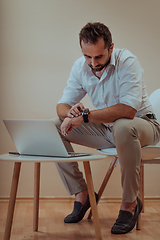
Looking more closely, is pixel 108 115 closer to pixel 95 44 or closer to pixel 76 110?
pixel 76 110

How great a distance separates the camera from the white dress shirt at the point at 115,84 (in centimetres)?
155

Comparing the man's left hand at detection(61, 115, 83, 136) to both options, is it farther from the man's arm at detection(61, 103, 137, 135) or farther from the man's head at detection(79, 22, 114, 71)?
the man's head at detection(79, 22, 114, 71)

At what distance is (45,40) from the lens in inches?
93.7

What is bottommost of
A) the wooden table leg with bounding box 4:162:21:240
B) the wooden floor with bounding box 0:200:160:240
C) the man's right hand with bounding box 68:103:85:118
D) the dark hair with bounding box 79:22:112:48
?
the wooden floor with bounding box 0:200:160:240

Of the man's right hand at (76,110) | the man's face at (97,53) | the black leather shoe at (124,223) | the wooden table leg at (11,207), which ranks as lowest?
the black leather shoe at (124,223)

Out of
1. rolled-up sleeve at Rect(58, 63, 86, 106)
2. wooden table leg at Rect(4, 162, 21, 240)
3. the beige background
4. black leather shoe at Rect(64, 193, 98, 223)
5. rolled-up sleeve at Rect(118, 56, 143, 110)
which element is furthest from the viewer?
the beige background

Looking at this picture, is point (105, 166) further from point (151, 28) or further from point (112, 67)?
point (151, 28)

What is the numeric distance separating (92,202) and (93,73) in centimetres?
84

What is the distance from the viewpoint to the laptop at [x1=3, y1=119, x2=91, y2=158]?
1.13 m

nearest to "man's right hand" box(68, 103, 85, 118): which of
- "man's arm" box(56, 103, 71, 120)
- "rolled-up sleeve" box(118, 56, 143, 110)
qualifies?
"man's arm" box(56, 103, 71, 120)

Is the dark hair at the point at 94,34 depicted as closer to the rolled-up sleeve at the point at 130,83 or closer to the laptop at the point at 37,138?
the rolled-up sleeve at the point at 130,83

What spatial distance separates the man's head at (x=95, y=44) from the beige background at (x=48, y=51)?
34.1 inches

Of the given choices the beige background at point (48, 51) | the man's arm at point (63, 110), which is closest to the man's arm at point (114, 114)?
the man's arm at point (63, 110)

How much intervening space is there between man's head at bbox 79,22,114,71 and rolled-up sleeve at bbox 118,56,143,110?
0.13 metres
